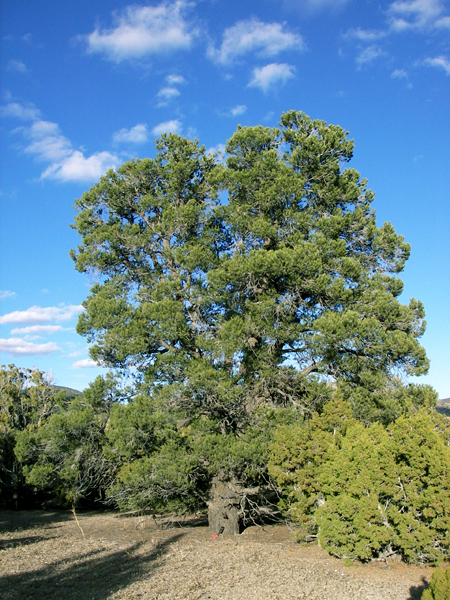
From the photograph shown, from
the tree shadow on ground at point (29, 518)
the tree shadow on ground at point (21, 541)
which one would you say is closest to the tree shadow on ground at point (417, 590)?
the tree shadow on ground at point (21, 541)

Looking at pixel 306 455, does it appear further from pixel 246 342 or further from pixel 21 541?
pixel 21 541

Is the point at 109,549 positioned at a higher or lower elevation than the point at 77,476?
lower

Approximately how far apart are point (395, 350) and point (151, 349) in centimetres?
543

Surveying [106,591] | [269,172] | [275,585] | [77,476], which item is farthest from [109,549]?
[269,172]

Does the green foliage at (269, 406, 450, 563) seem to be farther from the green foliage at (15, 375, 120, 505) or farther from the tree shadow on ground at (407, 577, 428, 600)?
the green foliage at (15, 375, 120, 505)

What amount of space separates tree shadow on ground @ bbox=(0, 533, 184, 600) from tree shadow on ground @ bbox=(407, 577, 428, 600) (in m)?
3.76

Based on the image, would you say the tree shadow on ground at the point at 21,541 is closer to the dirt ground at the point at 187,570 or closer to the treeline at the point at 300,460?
the dirt ground at the point at 187,570

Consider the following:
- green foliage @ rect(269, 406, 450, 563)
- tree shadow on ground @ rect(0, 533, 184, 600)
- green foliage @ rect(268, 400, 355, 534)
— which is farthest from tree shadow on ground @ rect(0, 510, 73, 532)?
green foliage @ rect(269, 406, 450, 563)

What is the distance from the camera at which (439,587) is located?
355 cm

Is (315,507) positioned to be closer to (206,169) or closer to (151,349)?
(151,349)

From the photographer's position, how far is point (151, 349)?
10.5 metres

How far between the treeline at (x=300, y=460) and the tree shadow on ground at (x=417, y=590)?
39 centimetres

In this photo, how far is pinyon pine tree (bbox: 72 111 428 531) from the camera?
29.2ft

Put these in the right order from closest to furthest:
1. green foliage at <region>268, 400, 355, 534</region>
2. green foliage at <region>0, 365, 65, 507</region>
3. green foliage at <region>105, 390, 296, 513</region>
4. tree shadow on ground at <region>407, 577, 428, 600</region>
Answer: tree shadow on ground at <region>407, 577, 428, 600</region> < green foliage at <region>268, 400, 355, 534</region> < green foliage at <region>105, 390, 296, 513</region> < green foliage at <region>0, 365, 65, 507</region>
